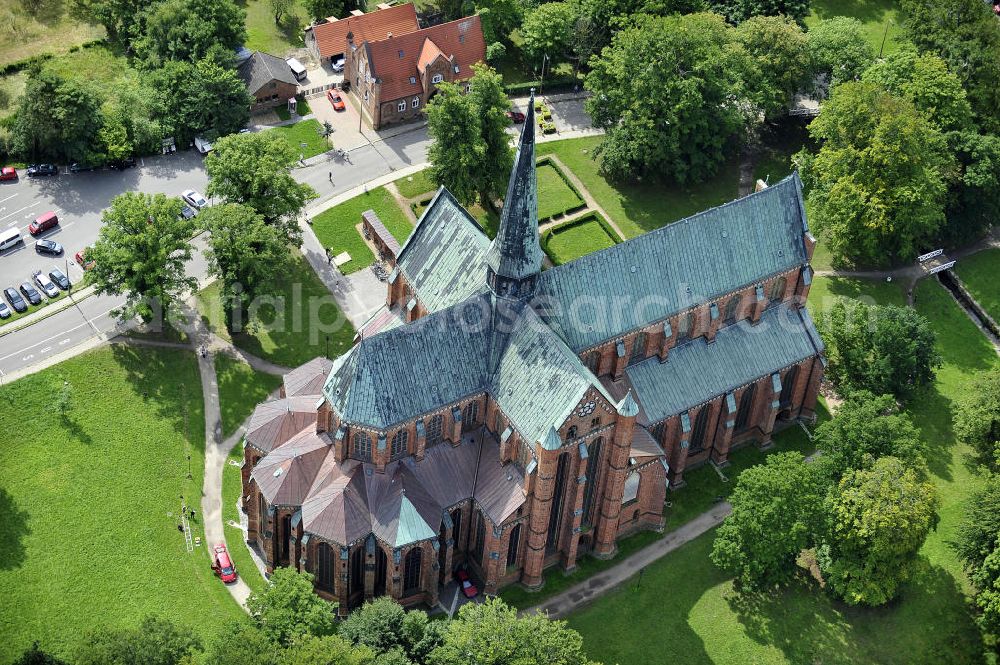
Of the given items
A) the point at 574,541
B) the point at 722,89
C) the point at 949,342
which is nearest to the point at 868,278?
the point at 949,342

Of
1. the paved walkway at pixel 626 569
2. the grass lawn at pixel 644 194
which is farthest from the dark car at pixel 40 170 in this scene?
the paved walkway at pixel 626 569

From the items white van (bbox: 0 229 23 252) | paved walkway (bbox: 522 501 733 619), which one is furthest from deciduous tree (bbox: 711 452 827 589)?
white van (bbox: 0 229 23 252)

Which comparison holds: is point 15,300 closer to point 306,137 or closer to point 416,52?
point 306,137

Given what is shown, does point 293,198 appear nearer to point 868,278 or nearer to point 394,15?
point 394,15

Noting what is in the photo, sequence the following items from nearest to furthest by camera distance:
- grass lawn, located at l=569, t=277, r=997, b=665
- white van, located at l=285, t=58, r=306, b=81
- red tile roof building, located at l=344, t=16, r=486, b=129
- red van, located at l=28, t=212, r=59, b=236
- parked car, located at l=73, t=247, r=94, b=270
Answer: grass lawn, located at l=569, t=277, r=997, b=665 → parked car, located at l=73, t=247, r=94, b=270 → red van, located at l=28, t=212, r=59, b=236 → red tile roof building, located at l=344, t=16, r=486, b=129 → white van, located at l=285, t=58, r=306, b=81

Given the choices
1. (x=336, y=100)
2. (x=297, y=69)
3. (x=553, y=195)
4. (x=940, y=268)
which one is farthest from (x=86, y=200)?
(x=940, y=268)

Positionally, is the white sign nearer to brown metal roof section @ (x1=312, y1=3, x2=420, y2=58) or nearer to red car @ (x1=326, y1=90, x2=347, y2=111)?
brown metal roof section @ (x1=312, y1=3, x2=420, y2=58)
